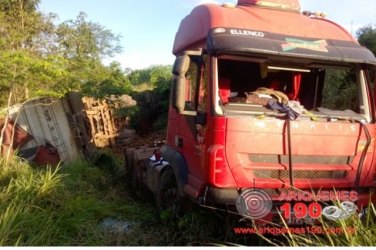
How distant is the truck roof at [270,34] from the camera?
4.02 m

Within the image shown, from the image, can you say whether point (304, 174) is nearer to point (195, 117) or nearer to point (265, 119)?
point (265, 119)

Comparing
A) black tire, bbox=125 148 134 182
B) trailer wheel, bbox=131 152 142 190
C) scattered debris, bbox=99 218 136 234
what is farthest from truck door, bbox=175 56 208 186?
black tire, bbox=125 148 134 182

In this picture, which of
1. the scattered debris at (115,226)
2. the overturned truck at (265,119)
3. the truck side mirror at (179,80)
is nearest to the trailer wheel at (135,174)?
the scattered debris at (115,226)

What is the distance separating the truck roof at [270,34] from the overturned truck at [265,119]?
1 centimetres

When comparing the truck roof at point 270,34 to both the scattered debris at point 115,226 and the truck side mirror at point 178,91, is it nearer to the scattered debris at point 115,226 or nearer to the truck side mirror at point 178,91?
the truck side mirror at point 178,91

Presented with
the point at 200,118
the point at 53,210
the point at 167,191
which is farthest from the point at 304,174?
the point at 53,210

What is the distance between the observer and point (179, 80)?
165 inches

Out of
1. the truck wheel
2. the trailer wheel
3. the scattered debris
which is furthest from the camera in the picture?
the trailer wheel

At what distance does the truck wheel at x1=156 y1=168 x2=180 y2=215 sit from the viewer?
209 inches

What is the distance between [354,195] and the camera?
167 inches

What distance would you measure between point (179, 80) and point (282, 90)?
1.69 m

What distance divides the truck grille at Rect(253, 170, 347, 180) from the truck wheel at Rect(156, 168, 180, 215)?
61.4 inches

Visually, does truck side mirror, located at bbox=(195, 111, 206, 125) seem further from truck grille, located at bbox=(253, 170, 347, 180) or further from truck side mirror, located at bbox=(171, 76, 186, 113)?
truck grille, located at bbox=(253, 170, 347, 180)

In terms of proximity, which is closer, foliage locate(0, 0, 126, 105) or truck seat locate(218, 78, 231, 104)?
truck seat locate(218, 78, 231, 104)
